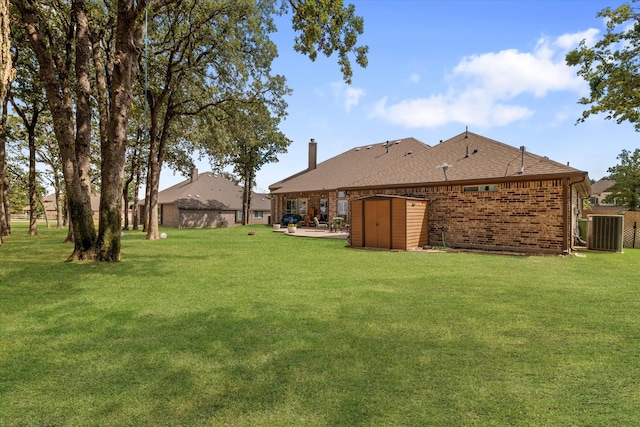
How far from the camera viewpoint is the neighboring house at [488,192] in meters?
12.8

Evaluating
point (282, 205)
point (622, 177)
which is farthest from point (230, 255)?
point (622, 177)

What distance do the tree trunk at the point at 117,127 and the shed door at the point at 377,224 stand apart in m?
9.55

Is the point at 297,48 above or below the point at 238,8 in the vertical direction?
below

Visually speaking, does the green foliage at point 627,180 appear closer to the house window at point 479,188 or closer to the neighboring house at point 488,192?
the neighboring house at point 488,192

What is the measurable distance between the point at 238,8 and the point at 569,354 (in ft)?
58.0

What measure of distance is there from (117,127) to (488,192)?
44.6 feet

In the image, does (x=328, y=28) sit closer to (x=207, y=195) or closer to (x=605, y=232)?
(x=605, y=232)

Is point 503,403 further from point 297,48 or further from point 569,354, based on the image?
point 297,48

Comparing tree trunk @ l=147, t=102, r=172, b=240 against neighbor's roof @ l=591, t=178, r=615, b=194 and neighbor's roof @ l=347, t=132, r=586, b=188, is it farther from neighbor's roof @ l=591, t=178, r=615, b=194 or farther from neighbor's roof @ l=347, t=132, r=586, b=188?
neighbor's roof @ l=591, t=178, r=615, b=194

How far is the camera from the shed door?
14600mm

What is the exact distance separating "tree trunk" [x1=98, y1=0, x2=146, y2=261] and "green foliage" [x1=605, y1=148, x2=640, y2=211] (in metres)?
50.9

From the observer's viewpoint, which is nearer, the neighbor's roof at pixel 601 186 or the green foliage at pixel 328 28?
the green foliage at pixel 328 28

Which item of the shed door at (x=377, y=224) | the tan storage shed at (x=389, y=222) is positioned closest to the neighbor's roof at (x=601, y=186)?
the tan storage shed at (x=389, y=222)

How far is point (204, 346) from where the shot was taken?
13.1 ft
